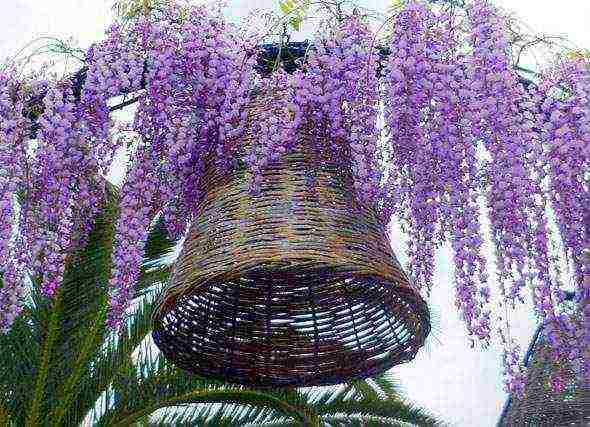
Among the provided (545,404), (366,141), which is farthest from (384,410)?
(366,141)

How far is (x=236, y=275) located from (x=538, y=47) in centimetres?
87

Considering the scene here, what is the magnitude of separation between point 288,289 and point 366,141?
430 mm

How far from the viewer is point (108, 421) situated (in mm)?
3871

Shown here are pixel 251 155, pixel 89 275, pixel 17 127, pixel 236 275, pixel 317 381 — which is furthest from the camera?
pixel 89 275

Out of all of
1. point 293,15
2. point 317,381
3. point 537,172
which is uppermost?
point 293,15

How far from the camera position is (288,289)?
2.03 m

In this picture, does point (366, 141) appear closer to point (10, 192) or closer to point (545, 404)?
point (10, 192)

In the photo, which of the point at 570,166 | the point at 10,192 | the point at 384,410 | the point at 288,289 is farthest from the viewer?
the point at 384,410

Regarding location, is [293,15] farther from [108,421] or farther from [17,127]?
[108,421]

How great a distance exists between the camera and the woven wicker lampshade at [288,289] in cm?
161

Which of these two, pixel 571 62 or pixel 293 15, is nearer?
pixel 571 62

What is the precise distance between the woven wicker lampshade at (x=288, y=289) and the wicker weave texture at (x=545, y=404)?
175cm

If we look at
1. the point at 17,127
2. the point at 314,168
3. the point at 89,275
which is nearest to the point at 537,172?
the point at 314,168

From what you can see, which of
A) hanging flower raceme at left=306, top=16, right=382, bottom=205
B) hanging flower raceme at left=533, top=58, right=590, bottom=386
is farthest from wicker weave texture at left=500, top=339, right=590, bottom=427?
hanging flower raceme at left=306, top=16, right=382, bottom=205
